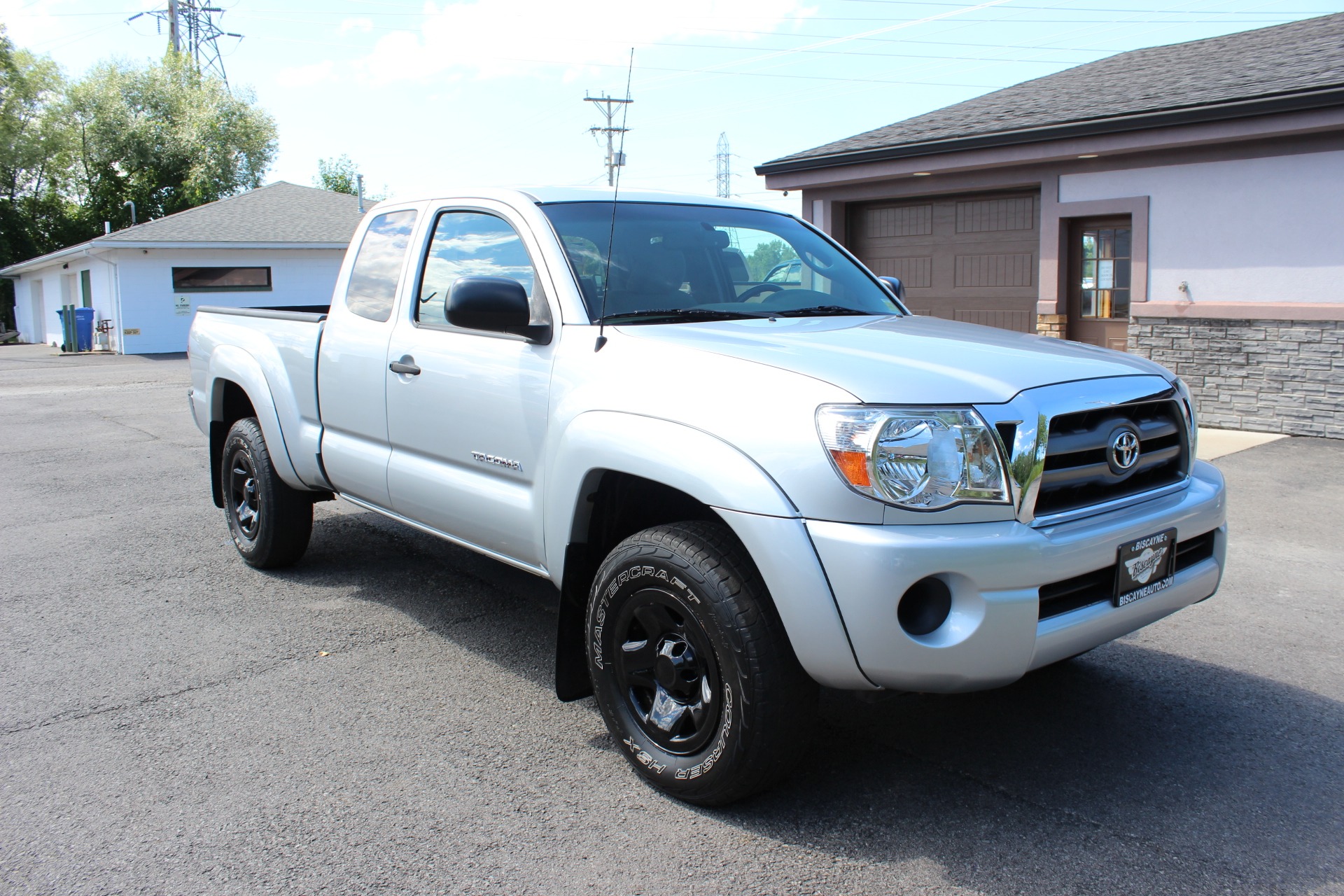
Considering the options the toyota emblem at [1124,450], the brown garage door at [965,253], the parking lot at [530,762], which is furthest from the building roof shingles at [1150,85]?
the toyota emblem at [1124,450]

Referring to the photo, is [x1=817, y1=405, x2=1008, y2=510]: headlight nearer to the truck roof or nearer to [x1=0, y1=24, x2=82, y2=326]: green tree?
the truck roof

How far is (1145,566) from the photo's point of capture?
10.3 feet

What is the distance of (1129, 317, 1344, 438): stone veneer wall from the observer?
1022 centimetres

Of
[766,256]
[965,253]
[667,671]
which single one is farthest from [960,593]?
[965,253]

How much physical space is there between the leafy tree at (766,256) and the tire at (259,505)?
278 centimetres

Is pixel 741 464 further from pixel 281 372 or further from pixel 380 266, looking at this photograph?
pixel 281 372

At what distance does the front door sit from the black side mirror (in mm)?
173

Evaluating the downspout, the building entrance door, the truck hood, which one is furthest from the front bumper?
the downspout

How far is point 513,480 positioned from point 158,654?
6.50 feet

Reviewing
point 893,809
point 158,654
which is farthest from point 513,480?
point 158,654

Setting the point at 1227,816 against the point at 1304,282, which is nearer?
the point at 1227,816

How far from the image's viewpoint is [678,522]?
10.6 ft

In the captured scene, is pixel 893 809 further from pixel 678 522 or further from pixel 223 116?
pixel 223 116

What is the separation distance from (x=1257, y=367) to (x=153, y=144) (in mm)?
54591
